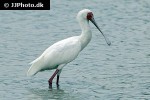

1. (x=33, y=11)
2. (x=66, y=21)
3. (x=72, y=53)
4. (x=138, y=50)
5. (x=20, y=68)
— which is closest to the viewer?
(x=72, y=53)

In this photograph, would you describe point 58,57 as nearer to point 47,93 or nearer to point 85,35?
point 85,35

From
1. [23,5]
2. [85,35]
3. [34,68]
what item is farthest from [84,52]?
[23,5]

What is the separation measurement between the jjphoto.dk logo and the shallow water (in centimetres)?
21

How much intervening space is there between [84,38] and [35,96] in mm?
2028

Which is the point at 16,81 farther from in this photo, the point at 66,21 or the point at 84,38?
the point at 66,21

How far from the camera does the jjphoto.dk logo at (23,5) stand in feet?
74.3

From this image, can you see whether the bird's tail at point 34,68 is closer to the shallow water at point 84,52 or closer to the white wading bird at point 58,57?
the white wading bird at point 58,57

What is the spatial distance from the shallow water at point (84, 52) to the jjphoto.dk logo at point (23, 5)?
21cm

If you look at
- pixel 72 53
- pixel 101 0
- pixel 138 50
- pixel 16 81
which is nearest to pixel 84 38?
pixel 72 53

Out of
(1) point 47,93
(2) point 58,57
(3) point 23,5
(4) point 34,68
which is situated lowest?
(3) point 23,5

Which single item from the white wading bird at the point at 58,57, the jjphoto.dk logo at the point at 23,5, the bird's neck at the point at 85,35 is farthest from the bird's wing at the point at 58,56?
the jjphoto.dk logo at the point at 23,5

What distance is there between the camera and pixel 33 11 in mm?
24703

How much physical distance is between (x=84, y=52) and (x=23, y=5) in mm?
6782

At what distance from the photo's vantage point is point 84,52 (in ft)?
59.5
